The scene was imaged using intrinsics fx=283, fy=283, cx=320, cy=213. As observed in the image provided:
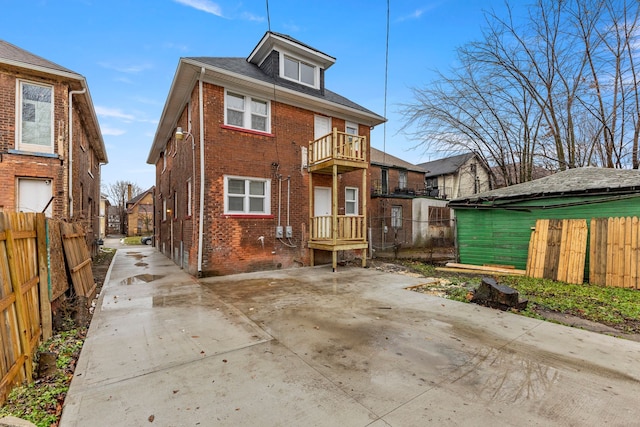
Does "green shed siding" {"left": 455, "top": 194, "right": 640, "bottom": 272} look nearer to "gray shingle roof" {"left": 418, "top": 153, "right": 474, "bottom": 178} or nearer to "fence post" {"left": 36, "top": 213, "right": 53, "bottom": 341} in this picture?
"fence post" {"left": 36, "top": 213, "right": 53, "bottom": 341}

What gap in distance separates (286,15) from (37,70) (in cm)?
704

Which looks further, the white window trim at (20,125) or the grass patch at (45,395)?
the white window trim at (20,125)

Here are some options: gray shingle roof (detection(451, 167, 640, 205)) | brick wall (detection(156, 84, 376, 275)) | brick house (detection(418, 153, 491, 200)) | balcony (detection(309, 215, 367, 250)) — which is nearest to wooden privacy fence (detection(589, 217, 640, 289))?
gray shingle roof (detection(451, 167, 640, 205))

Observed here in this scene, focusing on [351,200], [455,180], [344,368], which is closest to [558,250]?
[351,200]

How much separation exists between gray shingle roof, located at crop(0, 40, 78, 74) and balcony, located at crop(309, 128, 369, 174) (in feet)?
25.2

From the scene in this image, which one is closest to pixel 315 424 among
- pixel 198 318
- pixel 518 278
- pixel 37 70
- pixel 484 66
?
pixel 198 318

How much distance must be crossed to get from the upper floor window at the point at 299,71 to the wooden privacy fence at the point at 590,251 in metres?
9.64

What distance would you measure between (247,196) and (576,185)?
33.8ft

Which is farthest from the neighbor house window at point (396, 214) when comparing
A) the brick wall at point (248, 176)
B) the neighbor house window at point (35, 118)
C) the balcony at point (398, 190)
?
the neighbor house window at point (35, 118)

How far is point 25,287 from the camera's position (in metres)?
3.13

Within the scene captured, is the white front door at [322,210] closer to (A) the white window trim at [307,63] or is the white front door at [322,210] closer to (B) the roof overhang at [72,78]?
(A) the white window trim at [307,63]

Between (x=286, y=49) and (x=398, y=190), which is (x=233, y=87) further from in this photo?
(x=398, y=190)

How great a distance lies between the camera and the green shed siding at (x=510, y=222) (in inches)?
317

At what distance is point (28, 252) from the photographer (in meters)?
3.43
